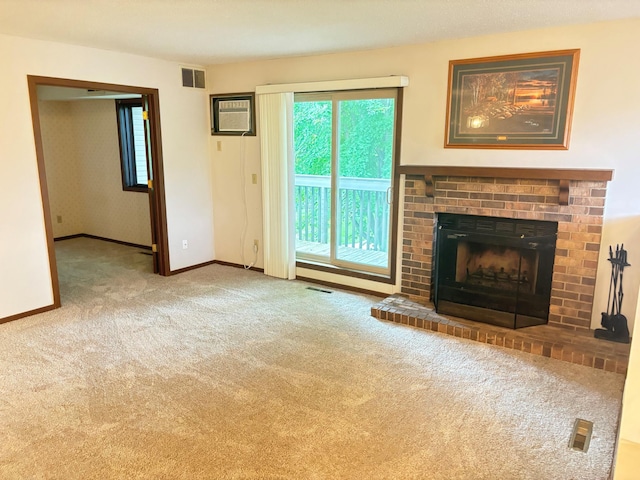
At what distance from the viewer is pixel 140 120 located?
6.30 m

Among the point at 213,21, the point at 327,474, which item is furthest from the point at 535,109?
the point at 327,474

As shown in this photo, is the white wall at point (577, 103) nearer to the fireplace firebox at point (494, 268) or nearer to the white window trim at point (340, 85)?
the white window trim at point (340, 85)

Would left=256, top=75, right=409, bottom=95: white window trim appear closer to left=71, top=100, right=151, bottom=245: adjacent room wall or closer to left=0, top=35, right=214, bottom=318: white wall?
left=0, top=35, right=214, bottom=318: white wall

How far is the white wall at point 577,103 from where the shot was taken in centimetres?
323

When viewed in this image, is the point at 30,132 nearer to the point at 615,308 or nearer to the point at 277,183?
the point at 277,183

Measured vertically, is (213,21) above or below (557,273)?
above

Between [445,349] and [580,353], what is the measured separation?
0.91 metres

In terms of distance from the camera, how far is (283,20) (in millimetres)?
3172

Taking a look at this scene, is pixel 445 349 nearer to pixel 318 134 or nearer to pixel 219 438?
pixel 219 438

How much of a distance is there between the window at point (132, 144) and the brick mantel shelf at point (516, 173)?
13.3 ft

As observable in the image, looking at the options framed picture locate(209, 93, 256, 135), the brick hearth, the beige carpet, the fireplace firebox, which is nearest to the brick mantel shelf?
the fireplace firebox

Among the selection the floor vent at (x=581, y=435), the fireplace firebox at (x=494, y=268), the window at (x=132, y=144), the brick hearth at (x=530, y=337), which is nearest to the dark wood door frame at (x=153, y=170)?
the window at (x=132, y=144)

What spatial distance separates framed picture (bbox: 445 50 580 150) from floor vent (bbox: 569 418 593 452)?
2.02 meters

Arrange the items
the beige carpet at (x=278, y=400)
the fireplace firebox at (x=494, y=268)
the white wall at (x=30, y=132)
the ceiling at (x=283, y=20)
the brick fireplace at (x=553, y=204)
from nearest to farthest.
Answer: the beige carpet at (x=278, y=400) → the ceiling at (x=283, y=20) → the brick fireplace at (x=553, y=204) → the fireplace firebox at (x=494, y=268) → the white wall at (x=30, y=132)
